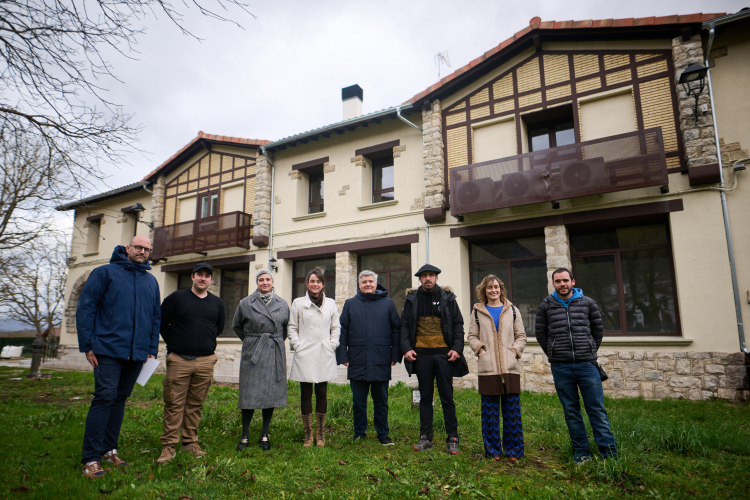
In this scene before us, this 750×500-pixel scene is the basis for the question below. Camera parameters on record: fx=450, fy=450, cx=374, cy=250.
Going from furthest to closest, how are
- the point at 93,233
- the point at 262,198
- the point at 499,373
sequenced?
1. the point at 93,233
2. the point at 262,198
3. the point at 499,373

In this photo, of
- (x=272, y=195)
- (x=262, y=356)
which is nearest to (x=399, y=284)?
(x=272, y=195)

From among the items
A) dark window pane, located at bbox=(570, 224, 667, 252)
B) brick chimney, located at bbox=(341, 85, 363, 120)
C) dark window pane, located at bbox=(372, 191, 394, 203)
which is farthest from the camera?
brick chimney, located at bbox=(341, 85, 363, 120)

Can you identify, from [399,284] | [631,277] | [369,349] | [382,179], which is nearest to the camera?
[369,349]

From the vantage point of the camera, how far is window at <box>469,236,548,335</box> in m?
10.6

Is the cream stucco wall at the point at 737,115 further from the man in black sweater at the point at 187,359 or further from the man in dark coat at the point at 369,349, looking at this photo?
the man in black sweater at the point at 187,359

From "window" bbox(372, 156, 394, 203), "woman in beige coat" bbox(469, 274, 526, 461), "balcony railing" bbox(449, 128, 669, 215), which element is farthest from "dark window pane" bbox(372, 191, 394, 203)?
"woman in beige coat" bbox(469, 274, 526, 461)

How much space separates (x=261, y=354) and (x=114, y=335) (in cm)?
146

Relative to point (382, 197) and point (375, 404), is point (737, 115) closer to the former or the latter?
point (382, 197)

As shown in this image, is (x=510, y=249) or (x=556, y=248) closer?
(x=556, y=248)

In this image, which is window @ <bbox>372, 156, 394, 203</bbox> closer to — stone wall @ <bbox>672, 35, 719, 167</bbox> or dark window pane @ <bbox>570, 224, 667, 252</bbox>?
dark window pane @ <bbox>570, 224, 667, 252</bbox>

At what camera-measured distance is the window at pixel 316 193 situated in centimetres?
1440

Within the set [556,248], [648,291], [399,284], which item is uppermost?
[556,248]

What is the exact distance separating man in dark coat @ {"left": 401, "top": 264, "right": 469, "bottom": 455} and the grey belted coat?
57.2 inches

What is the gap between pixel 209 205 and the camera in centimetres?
1625
